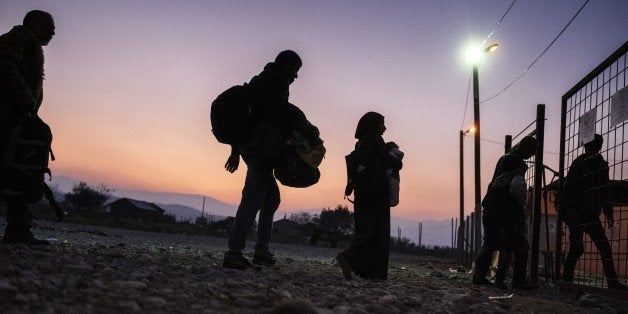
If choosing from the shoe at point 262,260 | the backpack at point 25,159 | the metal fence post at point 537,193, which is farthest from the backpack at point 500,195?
the backpack at point 25,159

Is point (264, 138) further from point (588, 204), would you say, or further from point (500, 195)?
point (588, 204)

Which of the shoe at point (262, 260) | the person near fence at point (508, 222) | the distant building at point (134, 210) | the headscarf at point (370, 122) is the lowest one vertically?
the distant building at point (134, 210)

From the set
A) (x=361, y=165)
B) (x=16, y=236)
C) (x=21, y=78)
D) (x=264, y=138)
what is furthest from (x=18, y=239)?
(x=361, y=165)

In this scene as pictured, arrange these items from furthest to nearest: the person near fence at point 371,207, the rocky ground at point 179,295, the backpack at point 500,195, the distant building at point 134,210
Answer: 1. the distant building at point 134,210
2. the backpack at point 500,195
3. the person near fence at point 371,207
4. the rocky ground at point 179,295

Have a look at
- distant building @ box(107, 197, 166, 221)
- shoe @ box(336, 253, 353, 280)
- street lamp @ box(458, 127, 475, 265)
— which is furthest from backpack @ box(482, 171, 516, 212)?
distant building @ box(107, 197, 166, 221)

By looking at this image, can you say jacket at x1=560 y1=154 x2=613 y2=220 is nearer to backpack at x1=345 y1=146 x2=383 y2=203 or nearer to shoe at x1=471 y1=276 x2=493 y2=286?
shoe at x1=471 y1=276 x2=493 y2=286

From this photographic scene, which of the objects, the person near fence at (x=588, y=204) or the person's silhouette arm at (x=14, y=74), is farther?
the person near fence at (x=588, y=204)

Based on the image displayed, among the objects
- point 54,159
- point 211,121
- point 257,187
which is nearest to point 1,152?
point 54,159

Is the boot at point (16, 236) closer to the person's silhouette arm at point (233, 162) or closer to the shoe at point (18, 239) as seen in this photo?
the shoe at point (18, 239)

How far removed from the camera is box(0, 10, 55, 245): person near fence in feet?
11.7

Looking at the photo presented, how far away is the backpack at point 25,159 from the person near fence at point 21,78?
57 mm

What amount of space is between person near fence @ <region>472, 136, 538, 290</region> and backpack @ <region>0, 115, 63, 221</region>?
179 inches

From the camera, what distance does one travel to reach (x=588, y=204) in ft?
16.7

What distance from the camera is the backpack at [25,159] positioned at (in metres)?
3.59
